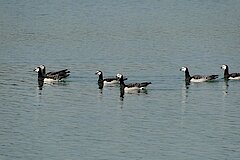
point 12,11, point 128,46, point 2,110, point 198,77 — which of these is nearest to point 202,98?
point 198,77

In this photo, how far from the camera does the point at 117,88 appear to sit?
137 ft

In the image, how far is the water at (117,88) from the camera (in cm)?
3075

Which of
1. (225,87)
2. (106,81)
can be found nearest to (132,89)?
(106,81)

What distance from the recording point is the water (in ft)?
101

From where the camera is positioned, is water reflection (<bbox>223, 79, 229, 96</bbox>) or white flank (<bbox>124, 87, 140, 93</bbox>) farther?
white flank (<bbox>124, 87, 140, 93</bbox>)

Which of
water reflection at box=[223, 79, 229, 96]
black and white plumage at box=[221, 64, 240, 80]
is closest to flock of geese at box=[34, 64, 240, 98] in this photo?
black and white plumage at box=[221, 64, 240, 80]

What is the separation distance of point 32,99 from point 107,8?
37.0 metres

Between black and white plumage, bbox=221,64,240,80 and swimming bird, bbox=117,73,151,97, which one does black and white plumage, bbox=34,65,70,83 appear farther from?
black and white plumage, bbox=221,64,240,80

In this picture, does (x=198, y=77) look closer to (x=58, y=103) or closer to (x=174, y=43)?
(x=58, y=103)

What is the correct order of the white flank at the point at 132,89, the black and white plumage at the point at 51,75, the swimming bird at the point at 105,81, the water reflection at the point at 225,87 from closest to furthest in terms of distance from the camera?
the water reflection at the point at 225,87 → the white flank at the point at 132,89 → the swimming bird at the point at 105,81 → the black and white plumage at the point at 51,75

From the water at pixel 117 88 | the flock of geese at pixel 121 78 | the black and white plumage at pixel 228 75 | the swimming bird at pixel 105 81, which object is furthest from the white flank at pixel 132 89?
the black and white plumage at pixel 228 75

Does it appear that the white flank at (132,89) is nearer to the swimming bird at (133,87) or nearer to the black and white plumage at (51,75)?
the swimming bird at (133,87)

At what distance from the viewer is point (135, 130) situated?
32.9 metres

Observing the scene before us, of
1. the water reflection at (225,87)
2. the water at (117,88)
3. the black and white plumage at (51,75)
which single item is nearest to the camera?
the water at (117,88)
